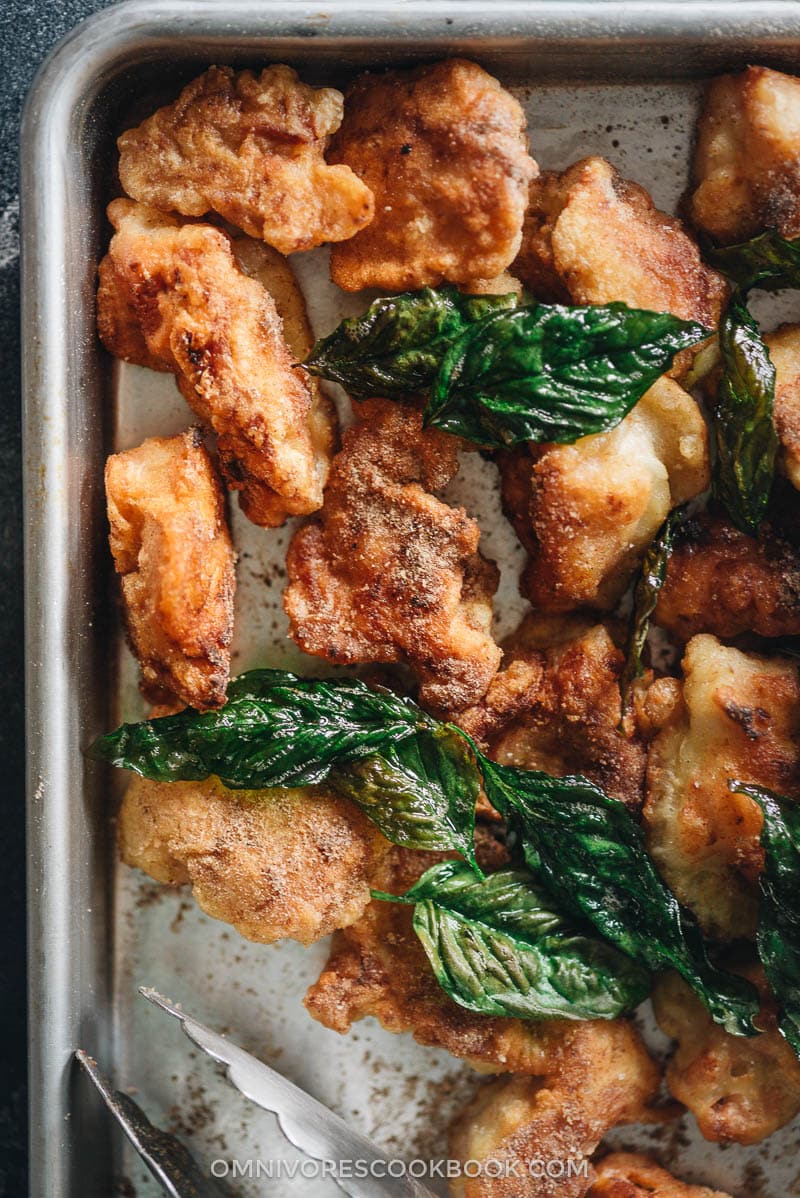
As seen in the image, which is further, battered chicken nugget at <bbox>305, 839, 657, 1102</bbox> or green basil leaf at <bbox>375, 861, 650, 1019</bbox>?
battered chicken nugget at <bbox>305, 839, 657, 1102</bbox>

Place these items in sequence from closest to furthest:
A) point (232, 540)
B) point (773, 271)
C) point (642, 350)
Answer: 1. point (642, 350)
2. point (773, 271)
3. point (232, 540)

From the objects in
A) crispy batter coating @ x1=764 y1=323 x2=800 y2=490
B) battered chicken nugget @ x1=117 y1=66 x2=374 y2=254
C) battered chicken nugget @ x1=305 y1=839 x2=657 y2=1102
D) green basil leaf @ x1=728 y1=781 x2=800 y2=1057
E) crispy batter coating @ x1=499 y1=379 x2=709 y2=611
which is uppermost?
battered chicken nugget @ x1=117 y1=66 x2=374 y2=254

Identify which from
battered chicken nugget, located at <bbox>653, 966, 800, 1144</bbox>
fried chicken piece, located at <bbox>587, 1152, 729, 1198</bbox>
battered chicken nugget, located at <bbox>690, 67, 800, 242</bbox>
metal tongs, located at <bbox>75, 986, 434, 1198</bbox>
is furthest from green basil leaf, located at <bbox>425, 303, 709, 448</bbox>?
fried chicken piece, located at <bbox>587, 1152, 729, 1198</bbox>

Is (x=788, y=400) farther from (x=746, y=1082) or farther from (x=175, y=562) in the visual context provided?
(x=746, y=1082)

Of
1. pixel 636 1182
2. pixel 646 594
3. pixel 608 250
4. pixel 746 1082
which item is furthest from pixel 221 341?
pixel 636 1182

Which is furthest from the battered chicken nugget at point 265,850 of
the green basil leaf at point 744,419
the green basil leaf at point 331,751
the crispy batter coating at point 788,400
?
the crispy batter coating at point 788,400

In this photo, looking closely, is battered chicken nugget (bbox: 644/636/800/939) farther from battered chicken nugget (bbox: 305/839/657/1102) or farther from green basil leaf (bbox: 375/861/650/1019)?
battered chicken nugget (bbox: 305/839/657/1102)

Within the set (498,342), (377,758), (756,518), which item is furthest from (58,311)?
(756,518)

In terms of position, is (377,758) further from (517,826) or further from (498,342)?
(498,342)
